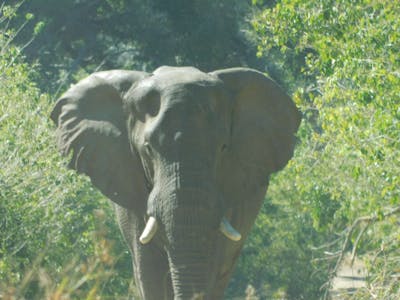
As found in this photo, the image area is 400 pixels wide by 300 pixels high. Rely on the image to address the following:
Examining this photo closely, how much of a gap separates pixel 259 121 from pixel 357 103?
Answer: 1.50m

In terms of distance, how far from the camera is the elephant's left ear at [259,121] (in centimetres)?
948

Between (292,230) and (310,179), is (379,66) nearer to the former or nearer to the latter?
(310,179)

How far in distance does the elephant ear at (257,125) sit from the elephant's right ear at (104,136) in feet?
2.15

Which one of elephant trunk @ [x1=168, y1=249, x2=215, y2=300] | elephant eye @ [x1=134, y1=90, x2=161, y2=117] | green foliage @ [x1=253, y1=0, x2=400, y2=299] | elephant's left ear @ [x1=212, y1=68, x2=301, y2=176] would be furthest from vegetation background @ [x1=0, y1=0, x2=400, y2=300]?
elephant eye @ [x1=134, y1=90, x2=161, y2=117]

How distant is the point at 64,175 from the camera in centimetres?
1095

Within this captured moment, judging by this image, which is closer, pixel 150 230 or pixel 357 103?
pixel 150 230

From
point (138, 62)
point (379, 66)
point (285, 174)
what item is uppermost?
point (379, 66)

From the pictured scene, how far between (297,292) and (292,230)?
3.58 ft

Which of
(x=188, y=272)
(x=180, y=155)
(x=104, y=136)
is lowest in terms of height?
(x=188, y=272)

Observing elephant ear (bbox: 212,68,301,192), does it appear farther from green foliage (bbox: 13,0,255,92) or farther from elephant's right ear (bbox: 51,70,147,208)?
green foliage (bbox: 13,0,255,92)

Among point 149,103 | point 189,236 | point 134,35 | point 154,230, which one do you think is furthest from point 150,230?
point 134,35

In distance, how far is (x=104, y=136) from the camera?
9.49 m

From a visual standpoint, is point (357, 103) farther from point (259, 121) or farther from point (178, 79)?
point (178, 79)

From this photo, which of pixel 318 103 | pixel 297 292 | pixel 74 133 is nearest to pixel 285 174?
pixel 297 292
